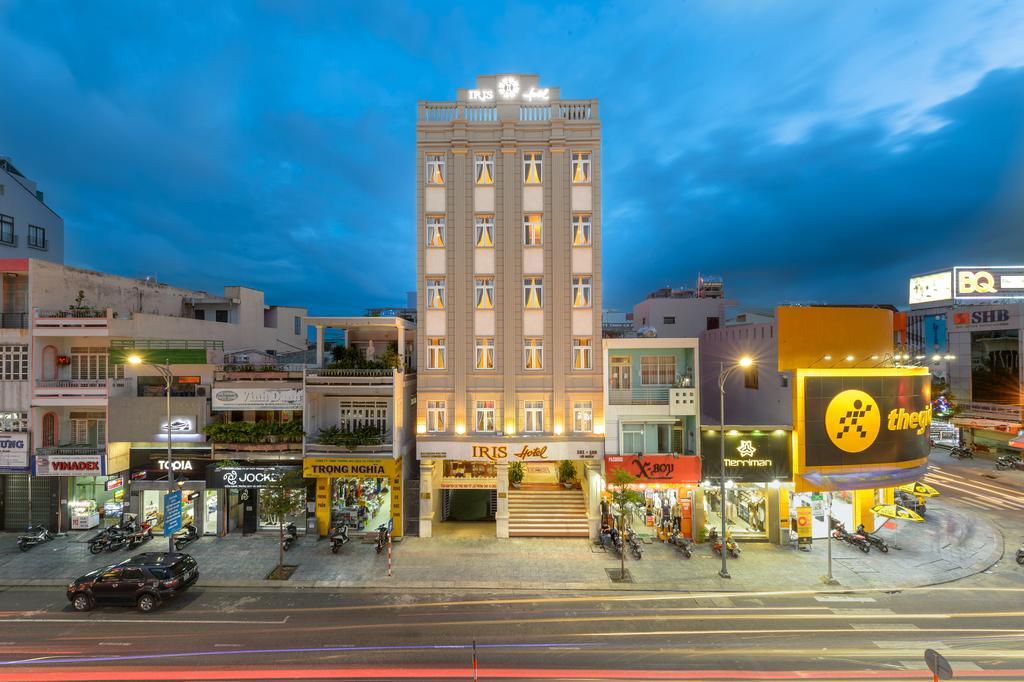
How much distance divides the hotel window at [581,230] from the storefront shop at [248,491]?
71.1ft

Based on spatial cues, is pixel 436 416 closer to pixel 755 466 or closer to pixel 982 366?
pixel 755 466

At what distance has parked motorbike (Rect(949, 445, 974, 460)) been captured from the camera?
153 ft

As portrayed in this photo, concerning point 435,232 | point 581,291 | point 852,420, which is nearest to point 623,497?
point 581,291

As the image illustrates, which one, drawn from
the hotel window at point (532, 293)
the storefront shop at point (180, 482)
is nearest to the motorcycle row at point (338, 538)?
the storefront shop at point (180, 482)

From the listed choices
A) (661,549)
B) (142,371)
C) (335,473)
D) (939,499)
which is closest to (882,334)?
(939,499)

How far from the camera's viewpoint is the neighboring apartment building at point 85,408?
26.8 m

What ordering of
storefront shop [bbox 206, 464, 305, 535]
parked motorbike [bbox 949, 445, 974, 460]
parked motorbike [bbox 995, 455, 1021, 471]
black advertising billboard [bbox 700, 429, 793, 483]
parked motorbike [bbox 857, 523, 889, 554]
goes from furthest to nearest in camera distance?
parked motorbike [bbox 949, 445, 974, 460] → parked motorbike [bbox 995, 455, 1021, 471] → storefront shop [bbox 206, 464, 305, 535] → black advertising billboard [bbox 700, 429, 793, 483] → parked motorbike [bbox 857, 523, 889, 554]

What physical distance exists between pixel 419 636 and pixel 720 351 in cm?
2832

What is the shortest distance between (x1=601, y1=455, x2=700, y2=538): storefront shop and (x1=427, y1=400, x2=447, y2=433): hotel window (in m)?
10.2

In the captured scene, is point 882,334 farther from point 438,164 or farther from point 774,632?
point 438,164

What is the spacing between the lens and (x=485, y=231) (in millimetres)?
28641

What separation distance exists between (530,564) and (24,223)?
47.7 metres

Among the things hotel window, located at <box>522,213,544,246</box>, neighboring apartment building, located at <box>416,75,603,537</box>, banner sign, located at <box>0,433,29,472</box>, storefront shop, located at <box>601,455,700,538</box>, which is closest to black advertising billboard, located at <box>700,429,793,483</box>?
storefront shop, located at <box>601,455,700,538</box>

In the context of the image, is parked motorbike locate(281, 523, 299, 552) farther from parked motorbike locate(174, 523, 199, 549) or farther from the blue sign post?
the blue sign post
